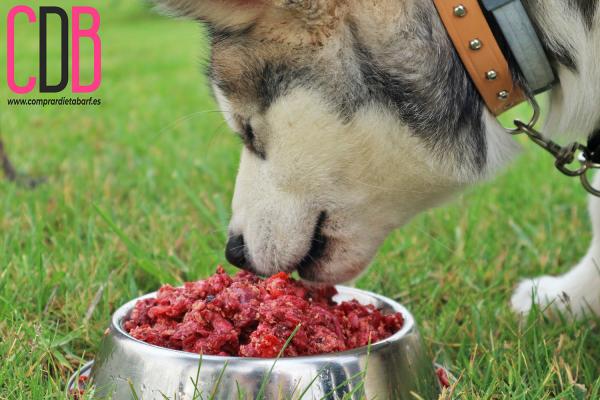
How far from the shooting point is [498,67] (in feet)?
5.25

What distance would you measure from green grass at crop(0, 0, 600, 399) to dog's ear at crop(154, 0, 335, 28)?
0.15 meters

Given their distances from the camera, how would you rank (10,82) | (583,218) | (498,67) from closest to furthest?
(498,67), (583,218), (10,82)

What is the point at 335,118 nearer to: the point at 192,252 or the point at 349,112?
the point at 349,112

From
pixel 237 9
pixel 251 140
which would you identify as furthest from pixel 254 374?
pixel 237 9

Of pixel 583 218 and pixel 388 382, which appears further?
pixel 583 218

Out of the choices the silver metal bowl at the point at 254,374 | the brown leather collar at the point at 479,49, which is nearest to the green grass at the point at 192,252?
the silver metal bowl at the point at 254,374

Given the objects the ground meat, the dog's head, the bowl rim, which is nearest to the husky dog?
the dog's head

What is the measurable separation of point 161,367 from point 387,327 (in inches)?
20.1

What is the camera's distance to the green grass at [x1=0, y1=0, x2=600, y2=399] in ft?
5.80

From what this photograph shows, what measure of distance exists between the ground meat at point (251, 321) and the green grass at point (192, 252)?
22cm

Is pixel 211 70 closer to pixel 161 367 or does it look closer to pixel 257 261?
pixel 257 261

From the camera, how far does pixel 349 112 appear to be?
1.65m

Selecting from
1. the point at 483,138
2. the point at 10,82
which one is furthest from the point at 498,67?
the point at 10,82

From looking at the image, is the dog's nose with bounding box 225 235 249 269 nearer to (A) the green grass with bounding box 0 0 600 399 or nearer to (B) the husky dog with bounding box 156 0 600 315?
(B) the husky dog with bounding box 156 0 600 315
